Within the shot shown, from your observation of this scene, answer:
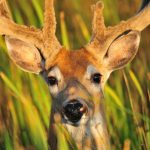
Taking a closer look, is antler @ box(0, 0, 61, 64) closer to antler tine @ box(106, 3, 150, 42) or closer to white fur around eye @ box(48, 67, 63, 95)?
white fur around eye @ box(48, 67, 63, 95)

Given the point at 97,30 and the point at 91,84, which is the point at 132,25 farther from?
the point at 91,84

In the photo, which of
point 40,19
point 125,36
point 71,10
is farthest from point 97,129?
point 71,10

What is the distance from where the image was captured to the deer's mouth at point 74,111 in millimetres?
7310

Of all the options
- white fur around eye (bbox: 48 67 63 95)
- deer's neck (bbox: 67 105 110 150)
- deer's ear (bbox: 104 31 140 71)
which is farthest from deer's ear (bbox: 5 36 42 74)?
deer's neck (bbox: 67 105 110 150)

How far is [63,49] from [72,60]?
16cm

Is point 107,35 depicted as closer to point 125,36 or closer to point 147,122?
point 125,36

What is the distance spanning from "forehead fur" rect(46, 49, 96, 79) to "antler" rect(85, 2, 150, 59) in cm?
8

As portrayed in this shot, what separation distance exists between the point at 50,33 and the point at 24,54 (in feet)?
1.42

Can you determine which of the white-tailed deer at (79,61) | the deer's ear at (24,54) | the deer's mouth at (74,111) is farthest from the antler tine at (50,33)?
the deer's mouth at (74,111)

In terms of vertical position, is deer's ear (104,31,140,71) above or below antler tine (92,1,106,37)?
below

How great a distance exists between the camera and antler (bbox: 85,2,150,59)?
7891mm

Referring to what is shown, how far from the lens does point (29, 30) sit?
791 cm

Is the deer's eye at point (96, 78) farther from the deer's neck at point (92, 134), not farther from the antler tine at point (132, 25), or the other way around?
the antler tine at point (132, 25)

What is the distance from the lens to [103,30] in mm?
7883
